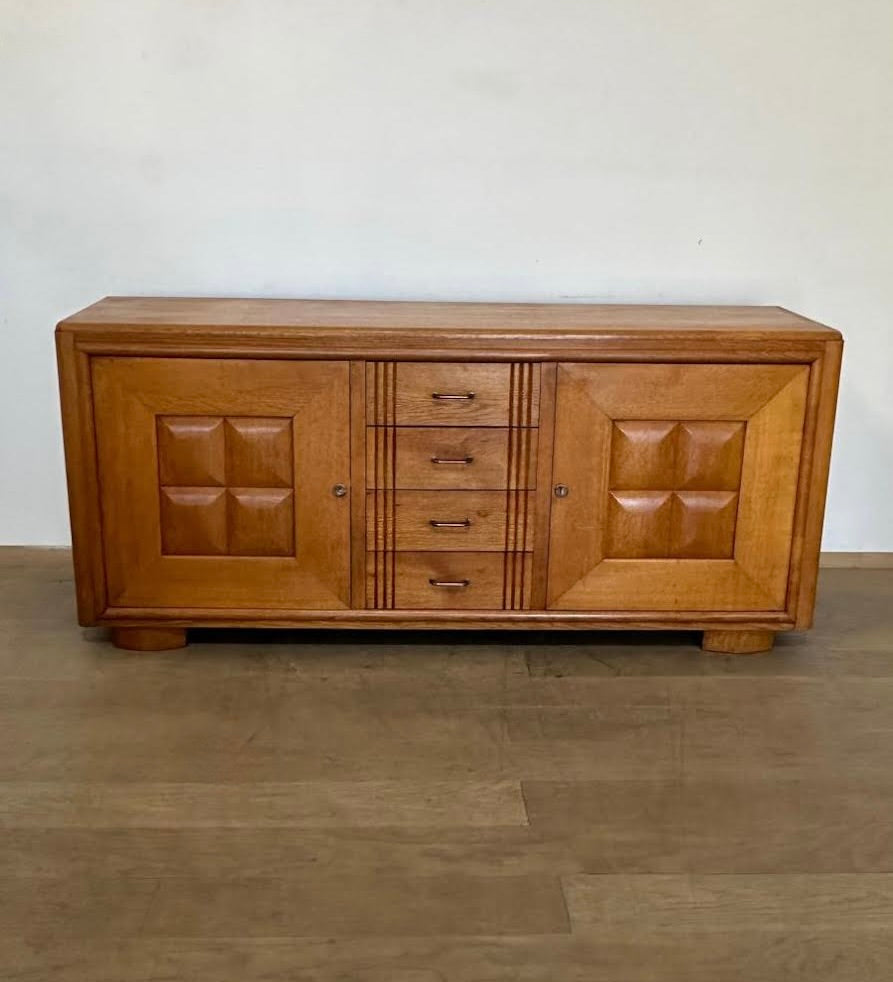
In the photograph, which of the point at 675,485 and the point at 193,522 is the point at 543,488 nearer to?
the point at 675,485

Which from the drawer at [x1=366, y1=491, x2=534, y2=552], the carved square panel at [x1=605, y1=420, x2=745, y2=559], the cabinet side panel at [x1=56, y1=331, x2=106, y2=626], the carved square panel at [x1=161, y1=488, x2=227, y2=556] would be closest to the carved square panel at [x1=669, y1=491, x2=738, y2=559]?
the carved square panel at [x1=605, y1=420, x2=745, y2=559]

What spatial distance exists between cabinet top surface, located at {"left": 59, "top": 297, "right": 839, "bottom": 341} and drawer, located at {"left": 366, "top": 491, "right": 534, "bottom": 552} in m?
0.30

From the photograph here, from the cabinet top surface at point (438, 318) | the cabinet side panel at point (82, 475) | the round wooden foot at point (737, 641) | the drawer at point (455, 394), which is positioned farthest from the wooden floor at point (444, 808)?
the cabinet top surface at point (438, 318)

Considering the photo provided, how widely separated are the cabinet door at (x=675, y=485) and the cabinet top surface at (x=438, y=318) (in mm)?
79

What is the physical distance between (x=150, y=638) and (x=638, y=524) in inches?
36.8

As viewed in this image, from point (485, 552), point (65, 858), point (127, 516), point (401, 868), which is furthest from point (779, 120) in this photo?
point (65, 858)

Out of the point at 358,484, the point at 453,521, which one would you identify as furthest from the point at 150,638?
the point at 453,521

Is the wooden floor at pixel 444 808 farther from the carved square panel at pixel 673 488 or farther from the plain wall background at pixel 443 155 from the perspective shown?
the plain wall background at pixel 443 155

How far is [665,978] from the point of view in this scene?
1.30 m

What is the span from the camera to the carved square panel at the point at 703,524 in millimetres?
2066

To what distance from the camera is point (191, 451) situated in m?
2.03

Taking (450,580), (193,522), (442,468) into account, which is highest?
(442,468)

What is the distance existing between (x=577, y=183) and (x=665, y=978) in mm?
1601

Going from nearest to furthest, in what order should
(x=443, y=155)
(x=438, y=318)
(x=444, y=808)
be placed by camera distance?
(x=444, y=808), (x=438, y=318), (x=443, y=155)
